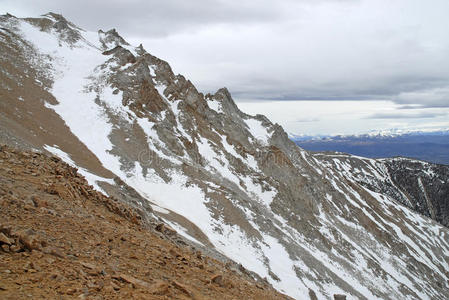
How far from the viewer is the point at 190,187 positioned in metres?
47.9

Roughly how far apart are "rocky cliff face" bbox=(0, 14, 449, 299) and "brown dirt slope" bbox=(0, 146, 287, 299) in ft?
45.3

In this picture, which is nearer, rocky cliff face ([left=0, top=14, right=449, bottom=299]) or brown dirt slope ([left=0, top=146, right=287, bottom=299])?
brown dirt slope ([left=0, top=146, right=287, bottom=299])

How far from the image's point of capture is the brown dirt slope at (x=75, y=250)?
7.06m

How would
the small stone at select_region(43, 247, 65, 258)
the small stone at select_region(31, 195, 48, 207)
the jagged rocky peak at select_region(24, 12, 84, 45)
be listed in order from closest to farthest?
1. the small stone at select_region(43, 247, 65, 258)
2. the small stone at select_region(31, 195, 48, 207)
3. the jagged rocky peak at select_region(24, 12, 84, 45)

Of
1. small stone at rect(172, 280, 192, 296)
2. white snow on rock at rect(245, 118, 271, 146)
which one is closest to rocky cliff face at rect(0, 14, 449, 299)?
white snow on rock at rect(245, 118, 271, 146)

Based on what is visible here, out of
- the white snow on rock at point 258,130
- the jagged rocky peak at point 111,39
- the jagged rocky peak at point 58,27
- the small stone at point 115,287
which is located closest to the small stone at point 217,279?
the small stone at point 115,287

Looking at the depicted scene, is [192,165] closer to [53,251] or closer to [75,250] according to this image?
[75,250]

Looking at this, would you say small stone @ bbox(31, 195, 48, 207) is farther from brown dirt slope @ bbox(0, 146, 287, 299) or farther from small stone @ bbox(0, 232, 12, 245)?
small stone @ bbox(0, 232, 12, 245)

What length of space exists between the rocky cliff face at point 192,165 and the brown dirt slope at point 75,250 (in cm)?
1382

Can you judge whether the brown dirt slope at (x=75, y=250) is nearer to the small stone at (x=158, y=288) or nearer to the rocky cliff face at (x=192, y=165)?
the small stone at (x=158, y=288)

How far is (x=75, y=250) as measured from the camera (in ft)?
29.4

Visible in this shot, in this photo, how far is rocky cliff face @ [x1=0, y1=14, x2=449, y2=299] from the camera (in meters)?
39.6

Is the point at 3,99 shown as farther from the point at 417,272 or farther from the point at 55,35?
the point at 417,272

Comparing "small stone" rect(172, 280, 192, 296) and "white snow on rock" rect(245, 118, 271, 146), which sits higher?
"white snow on rock" rect(245, 118, 271, 146)
